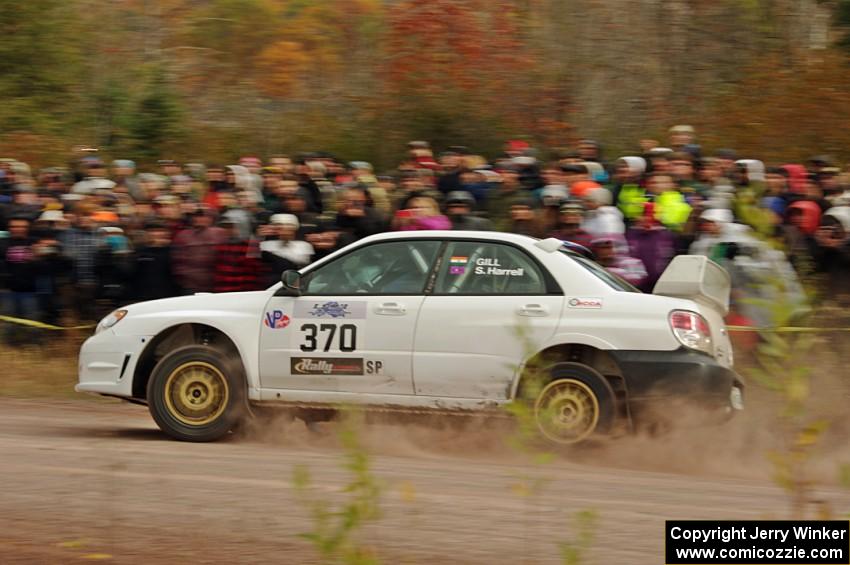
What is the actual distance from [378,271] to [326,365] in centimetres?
83

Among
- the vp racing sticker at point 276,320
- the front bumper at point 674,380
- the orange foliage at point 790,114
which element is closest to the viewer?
the front bumper at point 674,380

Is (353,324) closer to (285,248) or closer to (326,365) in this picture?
(326,365)

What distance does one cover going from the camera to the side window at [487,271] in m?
9.54

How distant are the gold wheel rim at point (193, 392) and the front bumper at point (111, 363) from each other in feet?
1.22

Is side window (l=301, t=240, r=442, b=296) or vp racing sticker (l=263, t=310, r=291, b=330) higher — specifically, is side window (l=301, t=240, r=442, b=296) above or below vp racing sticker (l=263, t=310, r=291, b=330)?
above

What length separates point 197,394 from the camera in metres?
9.98

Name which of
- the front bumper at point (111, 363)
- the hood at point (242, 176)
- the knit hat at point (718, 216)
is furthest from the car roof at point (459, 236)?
the hood at point (242, 176)

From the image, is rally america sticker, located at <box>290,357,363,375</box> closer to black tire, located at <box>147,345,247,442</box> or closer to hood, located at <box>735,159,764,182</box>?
black tire, located at <box>147,345,247,442</box>

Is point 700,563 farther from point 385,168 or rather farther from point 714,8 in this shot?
point 714,8

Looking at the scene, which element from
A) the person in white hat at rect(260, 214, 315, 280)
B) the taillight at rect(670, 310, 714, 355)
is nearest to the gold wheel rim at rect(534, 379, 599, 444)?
the taillight at rect(670, 310, 714, 355)

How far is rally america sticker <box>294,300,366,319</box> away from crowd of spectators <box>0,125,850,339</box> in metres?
2.78

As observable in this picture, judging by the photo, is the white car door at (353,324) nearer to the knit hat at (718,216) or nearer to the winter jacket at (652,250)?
the winter jacket at (652,250)

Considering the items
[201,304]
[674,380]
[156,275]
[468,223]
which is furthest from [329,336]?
[156,275]

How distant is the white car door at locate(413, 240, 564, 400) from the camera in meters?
9.33
